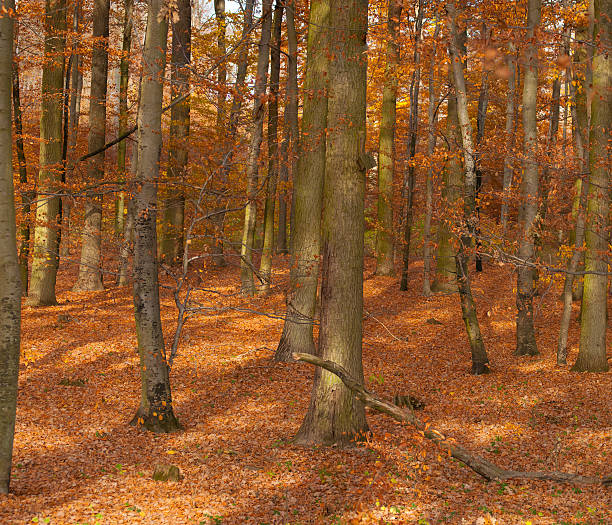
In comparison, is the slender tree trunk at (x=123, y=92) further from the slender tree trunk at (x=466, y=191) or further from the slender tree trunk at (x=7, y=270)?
the slender tree trunk at (x=7, y=270)

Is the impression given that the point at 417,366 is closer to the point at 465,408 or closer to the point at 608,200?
the point at 465,408

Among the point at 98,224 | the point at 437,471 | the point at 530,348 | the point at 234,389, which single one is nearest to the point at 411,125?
the point at 530,348

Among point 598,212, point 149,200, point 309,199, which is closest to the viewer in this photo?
point 149,200

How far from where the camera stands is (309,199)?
10.8 meters

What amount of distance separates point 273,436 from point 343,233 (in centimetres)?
326

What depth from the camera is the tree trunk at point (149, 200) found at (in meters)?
7.52

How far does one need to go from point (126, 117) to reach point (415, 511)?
617 inches

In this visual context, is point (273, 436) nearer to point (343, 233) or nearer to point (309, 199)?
point (343, 233)

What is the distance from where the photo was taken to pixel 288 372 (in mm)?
10672

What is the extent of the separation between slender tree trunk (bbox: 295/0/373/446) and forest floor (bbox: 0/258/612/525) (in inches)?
22.6

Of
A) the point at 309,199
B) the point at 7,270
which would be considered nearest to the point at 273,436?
the point at 7,270

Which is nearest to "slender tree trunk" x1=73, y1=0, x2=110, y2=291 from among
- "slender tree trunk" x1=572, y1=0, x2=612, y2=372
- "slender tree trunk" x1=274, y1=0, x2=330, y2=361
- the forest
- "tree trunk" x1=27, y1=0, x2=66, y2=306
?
the forest

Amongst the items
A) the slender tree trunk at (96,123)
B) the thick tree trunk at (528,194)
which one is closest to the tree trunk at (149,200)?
the thick tree trunk at (528,194)

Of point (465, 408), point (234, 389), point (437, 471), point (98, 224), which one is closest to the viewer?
point (437, 471)
